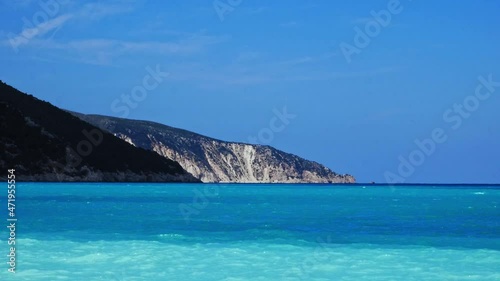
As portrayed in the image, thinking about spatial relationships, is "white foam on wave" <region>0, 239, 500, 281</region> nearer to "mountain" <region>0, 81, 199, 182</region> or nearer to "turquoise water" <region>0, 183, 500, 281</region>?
"turquoise water" <region>0, 183, 500, 281</region>

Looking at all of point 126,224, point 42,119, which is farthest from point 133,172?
point 126,224

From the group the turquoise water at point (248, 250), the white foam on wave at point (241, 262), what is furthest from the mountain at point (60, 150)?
the white foam on wave at point (241, 262)

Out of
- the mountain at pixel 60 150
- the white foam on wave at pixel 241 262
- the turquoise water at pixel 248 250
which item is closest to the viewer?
the white foam on wave at pixel 241 262

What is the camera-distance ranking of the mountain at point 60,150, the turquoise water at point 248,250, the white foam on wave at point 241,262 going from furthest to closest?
the mountain at point 60,150 → the turquoise water at point 248,250 → the white foam on wave at point 241,262

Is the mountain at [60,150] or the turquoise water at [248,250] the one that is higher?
the mountain at [60,150]

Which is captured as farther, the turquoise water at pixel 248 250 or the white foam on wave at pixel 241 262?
the turquoise water at pixel 248 250

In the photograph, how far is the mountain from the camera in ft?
451

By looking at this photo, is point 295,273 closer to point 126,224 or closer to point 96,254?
point 96,254

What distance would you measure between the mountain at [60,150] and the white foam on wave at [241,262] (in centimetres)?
10989

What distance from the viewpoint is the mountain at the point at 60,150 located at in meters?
137

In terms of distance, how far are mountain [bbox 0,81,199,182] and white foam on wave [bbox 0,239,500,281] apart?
110 meters

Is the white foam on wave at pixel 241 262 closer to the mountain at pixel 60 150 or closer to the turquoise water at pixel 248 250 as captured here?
the turquoise water at pixel 248 250

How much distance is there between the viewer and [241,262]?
76.5 ft

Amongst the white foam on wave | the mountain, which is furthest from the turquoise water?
the mountain
